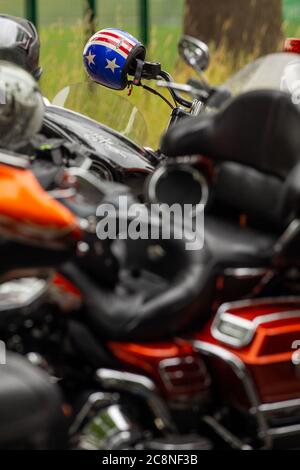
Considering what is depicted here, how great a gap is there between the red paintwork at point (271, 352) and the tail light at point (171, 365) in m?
0.06

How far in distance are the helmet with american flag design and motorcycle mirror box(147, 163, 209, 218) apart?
1.84 m

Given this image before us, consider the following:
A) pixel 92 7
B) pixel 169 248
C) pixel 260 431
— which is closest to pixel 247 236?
pixel 169 248

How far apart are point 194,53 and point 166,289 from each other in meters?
0.89

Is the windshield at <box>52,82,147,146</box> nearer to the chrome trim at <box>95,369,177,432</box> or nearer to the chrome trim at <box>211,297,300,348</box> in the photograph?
the chrome trim at <box>211,297,300,348</box>

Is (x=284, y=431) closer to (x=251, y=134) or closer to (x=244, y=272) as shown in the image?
(x=244, y=272)

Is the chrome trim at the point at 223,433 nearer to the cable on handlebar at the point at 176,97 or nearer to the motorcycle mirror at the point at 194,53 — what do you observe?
the motorcycle mirror at the point at 194,53

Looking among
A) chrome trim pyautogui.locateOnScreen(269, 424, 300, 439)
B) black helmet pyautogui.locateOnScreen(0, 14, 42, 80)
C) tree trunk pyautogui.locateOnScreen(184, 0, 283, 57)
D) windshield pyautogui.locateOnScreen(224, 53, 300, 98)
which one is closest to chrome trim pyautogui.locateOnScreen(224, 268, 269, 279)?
chrome trim pyautogui.locateOnScreen(269, 424, 300, 439)

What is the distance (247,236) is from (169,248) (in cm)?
24

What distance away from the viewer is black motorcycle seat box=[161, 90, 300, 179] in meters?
3.79

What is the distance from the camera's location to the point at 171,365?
3598mm

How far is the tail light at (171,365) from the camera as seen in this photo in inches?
140

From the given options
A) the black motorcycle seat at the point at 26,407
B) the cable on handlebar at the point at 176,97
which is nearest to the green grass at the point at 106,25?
the cable on handlebar at the point at 176,97

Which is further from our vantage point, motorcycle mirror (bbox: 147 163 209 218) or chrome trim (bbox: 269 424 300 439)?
motorcycle mirror (bbox: 147 163 209 218)

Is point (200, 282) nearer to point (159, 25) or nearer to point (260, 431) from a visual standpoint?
point (260, 431)
